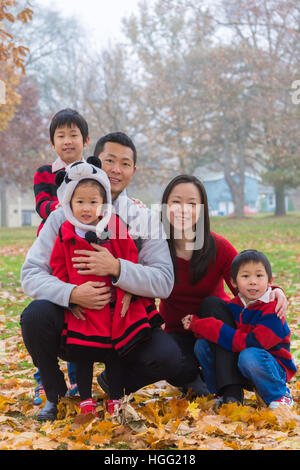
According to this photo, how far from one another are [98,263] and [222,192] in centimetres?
4717

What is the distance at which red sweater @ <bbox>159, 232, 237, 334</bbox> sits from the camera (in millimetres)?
3375

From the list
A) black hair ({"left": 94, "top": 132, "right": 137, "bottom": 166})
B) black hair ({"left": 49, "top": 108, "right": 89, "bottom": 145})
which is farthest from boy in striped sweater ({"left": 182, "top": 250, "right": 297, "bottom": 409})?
black hair ({"left": 49, "top": 108, "right": 89, "bottom": 145})

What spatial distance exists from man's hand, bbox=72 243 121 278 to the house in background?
3352cm

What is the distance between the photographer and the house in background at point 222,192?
137 ft

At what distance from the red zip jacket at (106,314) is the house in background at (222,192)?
1314 inches

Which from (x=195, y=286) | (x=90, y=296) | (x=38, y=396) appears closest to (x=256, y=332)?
(x=195, y=286)

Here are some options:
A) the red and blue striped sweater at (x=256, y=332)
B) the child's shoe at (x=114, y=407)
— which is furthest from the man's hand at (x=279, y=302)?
the child's shoe at (x=114, y=407)

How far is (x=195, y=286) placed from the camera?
3.38 metres

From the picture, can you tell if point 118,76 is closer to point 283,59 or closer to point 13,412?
point 283,59

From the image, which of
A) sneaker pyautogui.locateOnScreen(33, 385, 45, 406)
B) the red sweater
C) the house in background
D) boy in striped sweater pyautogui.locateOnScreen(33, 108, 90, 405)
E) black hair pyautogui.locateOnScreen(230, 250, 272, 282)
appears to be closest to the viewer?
black hair pyautogui.locateOnScreen(230, 250, 272, 282)

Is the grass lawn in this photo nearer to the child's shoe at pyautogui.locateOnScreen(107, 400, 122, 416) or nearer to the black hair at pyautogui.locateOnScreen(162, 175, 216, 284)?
the child's shoe at pyautogui.locateOnScreen(107, 400, 122, 416)

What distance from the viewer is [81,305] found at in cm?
287

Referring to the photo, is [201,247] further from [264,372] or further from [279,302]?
[264,372]

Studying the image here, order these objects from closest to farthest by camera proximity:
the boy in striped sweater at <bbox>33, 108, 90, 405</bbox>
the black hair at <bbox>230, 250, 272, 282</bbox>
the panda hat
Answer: the panda hat < the black hair at <bbox>230, 250, 272, 282</bbox> < the boy in striped sweater at <bbox>33, 108, 90, 405</bbox>
